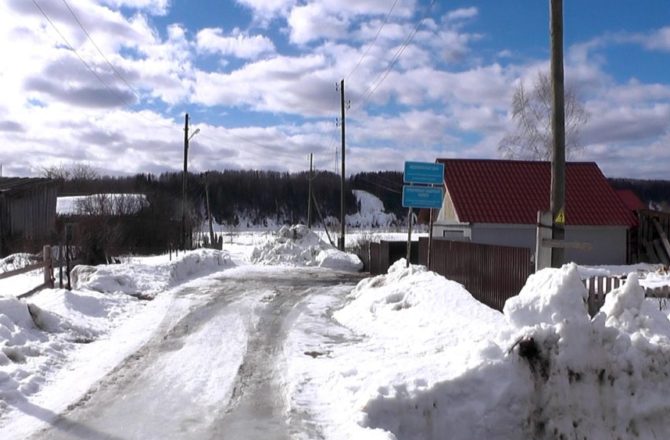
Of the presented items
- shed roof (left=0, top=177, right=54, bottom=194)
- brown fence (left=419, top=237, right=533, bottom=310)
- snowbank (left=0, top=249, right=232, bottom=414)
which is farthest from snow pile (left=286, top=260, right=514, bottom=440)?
shed roof (left=0, top=177, right=54, bottom=194)

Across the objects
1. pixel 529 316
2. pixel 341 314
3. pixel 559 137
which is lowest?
pixel 341 314

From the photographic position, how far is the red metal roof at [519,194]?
2617 cm

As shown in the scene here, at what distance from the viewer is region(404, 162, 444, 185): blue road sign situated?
53.8 ft

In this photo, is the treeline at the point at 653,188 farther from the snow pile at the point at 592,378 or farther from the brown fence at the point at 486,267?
the snow pile at the point at 592,378

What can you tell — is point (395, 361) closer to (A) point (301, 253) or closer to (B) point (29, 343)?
(B) point (29, 343)

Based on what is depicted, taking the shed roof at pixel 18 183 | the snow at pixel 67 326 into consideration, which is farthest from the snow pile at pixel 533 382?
the shed roof at pixel 18 183

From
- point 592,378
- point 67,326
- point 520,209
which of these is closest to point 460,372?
point 592,378

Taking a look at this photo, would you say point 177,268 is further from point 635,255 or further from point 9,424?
point 635,255

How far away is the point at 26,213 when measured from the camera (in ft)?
96.8

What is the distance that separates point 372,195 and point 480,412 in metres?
166

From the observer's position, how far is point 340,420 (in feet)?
20.2

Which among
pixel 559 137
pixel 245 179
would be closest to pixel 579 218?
pixel 559 137

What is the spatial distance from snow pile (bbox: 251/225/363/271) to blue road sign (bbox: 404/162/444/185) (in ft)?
44.5

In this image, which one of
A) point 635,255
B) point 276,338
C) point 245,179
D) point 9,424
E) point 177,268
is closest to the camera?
point 9,424
